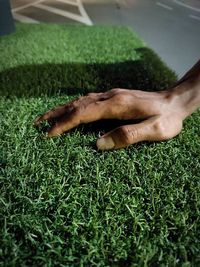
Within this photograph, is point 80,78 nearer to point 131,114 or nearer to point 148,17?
point 131,114

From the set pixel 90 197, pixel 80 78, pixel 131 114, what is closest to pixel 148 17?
pixel 80 78

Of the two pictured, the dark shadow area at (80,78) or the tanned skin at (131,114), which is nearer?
the tanned skin at (131,114)

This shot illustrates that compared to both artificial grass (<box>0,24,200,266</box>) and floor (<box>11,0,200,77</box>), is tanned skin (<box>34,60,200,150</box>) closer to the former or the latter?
artificial grass (<box>0,24,200,266</box>)

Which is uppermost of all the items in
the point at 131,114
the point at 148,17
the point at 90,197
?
the point at 131,114

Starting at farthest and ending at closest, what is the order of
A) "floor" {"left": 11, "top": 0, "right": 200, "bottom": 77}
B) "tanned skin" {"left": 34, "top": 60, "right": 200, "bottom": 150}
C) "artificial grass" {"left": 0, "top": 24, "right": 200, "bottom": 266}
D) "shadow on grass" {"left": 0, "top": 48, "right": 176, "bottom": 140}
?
"floor" {"left": 11, "top": 0, "right": 200, "bottom": 77}
"shadow on grass" {"left": 0, "top": 48, "right": 176, "bottom": 140}
"tanned skin" {"left": 34, "top": 60, "right": 200, "bottom": 150}
"artificial grass" {"left": 0, "top": 24, "right": 200, "bottom": 266}

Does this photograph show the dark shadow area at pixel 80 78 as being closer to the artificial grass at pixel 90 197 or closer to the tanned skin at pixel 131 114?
the artificial grass at pixel 90 197

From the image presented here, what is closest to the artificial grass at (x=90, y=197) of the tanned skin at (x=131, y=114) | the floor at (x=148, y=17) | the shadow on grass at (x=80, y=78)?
the tanned skin at (x=131, y=114)

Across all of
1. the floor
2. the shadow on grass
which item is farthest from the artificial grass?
the floor
